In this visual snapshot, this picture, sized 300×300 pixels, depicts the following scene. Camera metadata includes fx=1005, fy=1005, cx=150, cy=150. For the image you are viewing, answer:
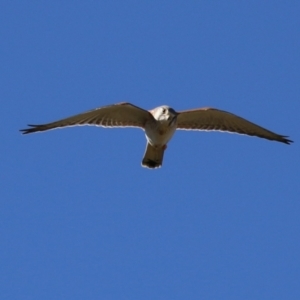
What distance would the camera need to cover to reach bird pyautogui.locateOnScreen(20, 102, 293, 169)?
17578 mm

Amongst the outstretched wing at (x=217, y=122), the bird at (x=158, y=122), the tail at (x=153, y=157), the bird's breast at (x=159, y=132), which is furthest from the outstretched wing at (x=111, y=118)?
the outstretched wing at (x=217, y=122)

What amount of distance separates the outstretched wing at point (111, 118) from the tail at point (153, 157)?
48 cm

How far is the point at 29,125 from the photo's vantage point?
17000 mm

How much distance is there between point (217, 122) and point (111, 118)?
207cm

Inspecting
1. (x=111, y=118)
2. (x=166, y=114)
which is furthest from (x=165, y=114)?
(x=111, y=118)

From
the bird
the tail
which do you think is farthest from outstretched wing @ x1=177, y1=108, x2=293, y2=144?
the tail

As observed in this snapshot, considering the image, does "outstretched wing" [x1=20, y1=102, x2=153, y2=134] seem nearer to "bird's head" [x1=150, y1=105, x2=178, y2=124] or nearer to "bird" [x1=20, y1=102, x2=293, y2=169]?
"bird" [x1=20, y1=102, x2=293, y2=169]

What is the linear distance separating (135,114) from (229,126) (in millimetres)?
1925

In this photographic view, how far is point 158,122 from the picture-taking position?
1770 cm

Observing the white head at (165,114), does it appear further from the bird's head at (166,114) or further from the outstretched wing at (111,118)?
the outstretched wing at (111,118)

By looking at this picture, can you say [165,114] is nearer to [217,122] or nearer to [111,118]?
[111,118]

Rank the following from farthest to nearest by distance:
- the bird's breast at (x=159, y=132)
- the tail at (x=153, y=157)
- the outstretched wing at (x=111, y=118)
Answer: the tail at (x=153, y=157)
the bird's breast at (x=159, y=132)
the outstretched wing at (x=111, y=118)

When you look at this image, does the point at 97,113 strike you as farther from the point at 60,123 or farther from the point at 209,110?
the point at 209,110

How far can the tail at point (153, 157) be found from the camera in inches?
720
